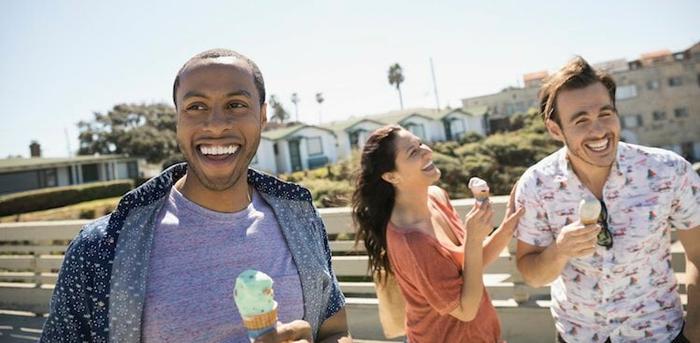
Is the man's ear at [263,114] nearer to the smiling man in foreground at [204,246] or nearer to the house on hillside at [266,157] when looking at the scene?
the smiling man in foreground at [204,246]

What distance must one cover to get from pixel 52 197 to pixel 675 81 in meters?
52.2

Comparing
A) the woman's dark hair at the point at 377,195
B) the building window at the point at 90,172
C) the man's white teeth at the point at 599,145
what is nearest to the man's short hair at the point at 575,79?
the man's white teeth at the point at 599,145

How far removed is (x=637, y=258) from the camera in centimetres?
203

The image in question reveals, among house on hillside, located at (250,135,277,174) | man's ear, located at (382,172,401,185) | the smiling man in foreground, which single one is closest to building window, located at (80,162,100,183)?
house on hillside, located at (250,135,277,174)

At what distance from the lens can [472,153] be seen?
22719mm

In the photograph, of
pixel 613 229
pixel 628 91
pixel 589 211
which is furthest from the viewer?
pixel 628 91

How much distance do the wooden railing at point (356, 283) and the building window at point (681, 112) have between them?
45393mm

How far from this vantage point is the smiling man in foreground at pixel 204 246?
1.37 meters

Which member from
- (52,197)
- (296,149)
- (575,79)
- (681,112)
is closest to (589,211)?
(575,79)

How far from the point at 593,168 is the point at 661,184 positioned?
0.28m

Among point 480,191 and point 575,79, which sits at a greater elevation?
point 575,79

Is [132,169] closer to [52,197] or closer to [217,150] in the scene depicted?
[52,197]

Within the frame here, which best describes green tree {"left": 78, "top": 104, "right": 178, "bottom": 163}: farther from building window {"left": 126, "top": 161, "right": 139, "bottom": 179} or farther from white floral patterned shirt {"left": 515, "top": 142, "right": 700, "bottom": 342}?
white floral patterned shirt {"left": 515, "top": 142, "right": 700, "bottom": 342}

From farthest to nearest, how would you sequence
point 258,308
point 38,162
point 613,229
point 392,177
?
point 38,162 → point 392,177 → point 613,229 → point 258,308
